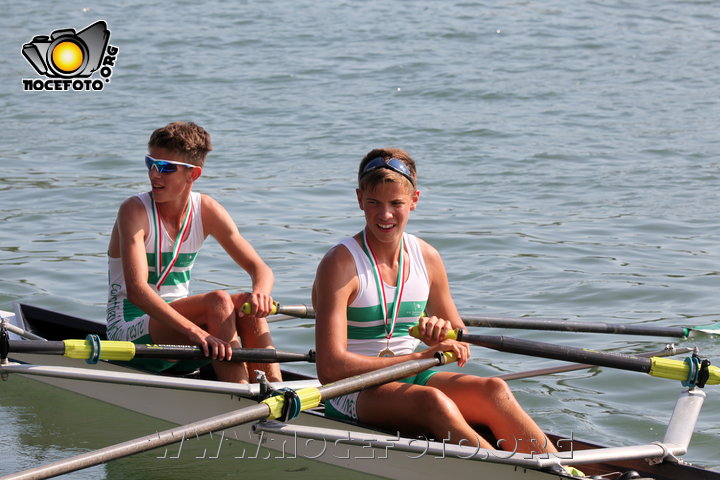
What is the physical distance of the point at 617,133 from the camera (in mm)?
14078

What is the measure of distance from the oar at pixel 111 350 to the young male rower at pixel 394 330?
83 cm

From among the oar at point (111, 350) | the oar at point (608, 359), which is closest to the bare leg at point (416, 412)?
the oar at point (608, 359)

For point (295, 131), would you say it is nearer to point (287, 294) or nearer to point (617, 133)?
point (617, 133)

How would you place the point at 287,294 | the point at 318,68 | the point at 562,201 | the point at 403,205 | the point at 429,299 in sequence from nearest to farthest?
1. the point at 403,205
2. the point at 429,299
3. the point at 287,294
4. the point at 562,201
5. the point at 318,68

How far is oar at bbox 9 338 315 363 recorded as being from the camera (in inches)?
215

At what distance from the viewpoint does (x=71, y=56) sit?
1515 cm

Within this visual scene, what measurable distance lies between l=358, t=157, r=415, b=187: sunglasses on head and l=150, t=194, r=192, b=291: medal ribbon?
1587 mm

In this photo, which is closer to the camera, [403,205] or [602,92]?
[403,205]

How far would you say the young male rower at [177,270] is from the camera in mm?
5777

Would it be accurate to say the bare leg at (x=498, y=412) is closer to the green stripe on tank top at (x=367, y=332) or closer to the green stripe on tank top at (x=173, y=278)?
the green stripe on tank top at (x=367, y=332)

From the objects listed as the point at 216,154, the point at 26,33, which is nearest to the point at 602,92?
the point at 216,154

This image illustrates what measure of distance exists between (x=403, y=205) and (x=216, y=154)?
8859 millimetres

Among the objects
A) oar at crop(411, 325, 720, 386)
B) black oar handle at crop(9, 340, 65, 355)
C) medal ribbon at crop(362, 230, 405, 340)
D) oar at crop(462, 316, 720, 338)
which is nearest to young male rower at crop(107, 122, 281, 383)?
black oar handle at crop(9, 340, 65, 355)

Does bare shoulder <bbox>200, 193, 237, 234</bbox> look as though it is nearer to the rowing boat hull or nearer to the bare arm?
the bare arm
